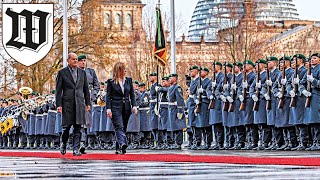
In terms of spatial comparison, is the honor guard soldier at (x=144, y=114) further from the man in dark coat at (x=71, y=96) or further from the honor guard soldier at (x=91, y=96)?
the man in dark coat at (x=71, y=96)

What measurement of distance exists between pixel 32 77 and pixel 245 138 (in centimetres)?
3080

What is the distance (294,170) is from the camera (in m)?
11.2

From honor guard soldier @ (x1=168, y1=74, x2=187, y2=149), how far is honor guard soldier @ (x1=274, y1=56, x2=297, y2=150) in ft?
13.1

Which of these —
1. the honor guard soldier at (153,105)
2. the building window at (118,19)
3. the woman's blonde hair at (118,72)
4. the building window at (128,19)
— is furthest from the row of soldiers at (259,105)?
the building window at (118,19)

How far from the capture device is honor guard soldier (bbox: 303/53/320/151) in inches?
753

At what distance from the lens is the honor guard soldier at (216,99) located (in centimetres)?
2250

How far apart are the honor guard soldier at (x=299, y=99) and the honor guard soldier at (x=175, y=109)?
14.9 feet

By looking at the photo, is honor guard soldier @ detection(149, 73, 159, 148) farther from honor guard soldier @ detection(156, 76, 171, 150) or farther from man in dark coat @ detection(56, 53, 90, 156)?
man in dark coat @ detection(56, 53, 90, 156)

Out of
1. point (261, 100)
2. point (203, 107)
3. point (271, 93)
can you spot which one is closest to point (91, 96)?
point (203, 107)

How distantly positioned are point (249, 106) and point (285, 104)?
4.49ft

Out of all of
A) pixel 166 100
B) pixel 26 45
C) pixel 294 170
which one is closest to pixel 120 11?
pixel 26 45

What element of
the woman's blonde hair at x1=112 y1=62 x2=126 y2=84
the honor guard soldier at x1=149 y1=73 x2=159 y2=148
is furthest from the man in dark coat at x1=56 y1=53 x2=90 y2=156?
the honor guard soldier at x1=149 y1=73 x2=159 y2=148

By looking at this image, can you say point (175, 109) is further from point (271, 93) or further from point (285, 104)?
point (285, 104)

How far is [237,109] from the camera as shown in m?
22.0
